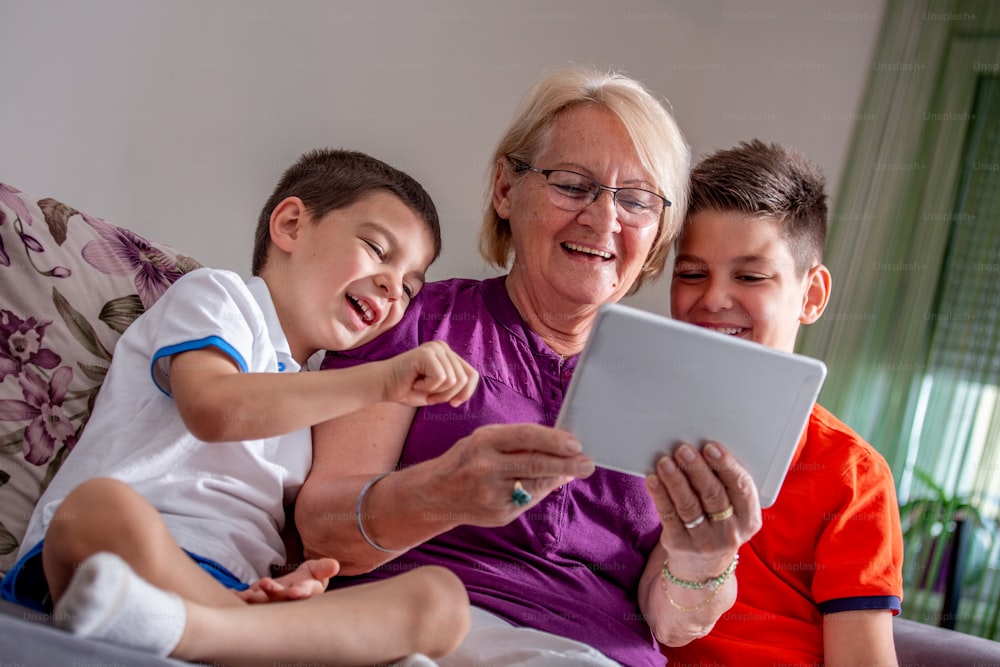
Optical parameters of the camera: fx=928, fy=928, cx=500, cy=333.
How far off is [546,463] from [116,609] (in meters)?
0.49

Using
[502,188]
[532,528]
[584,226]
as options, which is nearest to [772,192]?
[584,226]

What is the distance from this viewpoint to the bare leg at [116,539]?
3.19ft

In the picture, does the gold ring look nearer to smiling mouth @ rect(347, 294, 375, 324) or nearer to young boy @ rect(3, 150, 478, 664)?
young boy @ rect(3, 150, 478, 664)

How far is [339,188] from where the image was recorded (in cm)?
152

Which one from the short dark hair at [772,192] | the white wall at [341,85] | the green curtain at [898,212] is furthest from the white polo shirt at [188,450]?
the green curtain at [898,212]

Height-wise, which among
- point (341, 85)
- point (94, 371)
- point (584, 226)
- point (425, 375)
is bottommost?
point (94, 371)

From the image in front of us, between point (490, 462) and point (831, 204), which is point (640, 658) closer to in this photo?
point (490, 462)

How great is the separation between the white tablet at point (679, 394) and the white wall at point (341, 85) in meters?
1.88

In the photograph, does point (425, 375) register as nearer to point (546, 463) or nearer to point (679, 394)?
point (546, 463)

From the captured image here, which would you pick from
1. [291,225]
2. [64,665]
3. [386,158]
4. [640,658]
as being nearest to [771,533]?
[640,658]

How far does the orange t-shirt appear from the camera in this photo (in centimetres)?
146

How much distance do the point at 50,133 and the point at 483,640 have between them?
77.0 inches

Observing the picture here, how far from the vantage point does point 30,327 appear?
1.37 meters

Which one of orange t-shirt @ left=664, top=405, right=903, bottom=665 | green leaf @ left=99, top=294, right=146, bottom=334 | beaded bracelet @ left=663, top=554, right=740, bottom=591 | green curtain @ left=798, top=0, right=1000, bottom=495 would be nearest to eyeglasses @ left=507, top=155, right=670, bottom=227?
orange t-shirt @ left=664, top=405, right=903, bottom=665
